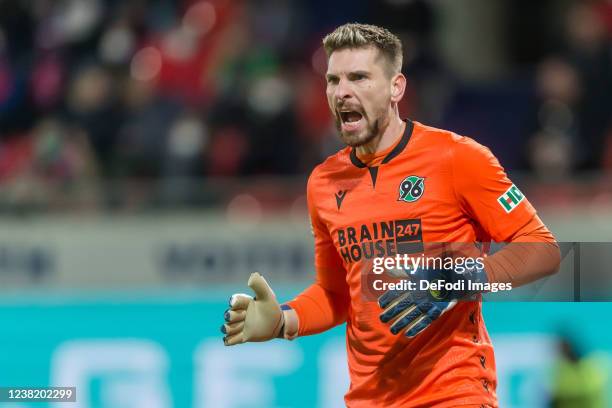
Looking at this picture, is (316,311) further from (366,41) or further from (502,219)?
(366,41)

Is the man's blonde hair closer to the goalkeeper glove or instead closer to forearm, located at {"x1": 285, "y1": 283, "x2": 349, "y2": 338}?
the goalkeeper glove

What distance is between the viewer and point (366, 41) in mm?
4043

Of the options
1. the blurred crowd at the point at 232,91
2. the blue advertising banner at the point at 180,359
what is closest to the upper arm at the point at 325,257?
the blue advertising banner at the point at 180,359

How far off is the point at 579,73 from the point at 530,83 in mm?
626

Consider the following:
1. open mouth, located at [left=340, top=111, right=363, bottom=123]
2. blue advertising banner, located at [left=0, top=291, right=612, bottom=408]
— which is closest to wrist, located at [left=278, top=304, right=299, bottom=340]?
open mouth, located at [left=340, top=111, right=363, bottom=123]

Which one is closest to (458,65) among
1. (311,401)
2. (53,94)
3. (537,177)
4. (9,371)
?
(537,177)

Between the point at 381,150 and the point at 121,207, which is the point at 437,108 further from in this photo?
the point at 381,150

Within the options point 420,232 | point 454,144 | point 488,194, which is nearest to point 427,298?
point 420,232

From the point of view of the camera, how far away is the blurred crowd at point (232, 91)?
793 centimetres

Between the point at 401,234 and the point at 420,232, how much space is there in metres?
0.07

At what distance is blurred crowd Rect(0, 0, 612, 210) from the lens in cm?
793

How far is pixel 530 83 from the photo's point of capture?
28.0 ft

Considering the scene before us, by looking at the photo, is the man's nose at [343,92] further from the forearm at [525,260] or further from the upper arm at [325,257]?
the forearm at [525,260]

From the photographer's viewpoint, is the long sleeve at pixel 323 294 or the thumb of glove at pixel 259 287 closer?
the thumb of glove at pixel 259 287
